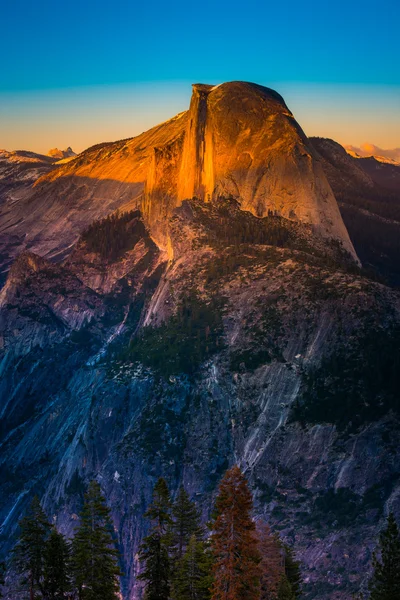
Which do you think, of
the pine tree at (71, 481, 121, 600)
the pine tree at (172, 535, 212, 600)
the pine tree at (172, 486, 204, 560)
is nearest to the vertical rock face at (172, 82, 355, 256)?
the pine tree at (172, 486, 204, 560)

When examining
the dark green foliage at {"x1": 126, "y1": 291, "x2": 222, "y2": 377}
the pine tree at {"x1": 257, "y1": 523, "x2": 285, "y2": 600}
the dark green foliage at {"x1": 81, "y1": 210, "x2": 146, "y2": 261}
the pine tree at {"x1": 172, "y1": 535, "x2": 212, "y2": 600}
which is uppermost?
the dark green foliage at {"x1": 81, "y1": 210, "x2": 146, "y2": 261}

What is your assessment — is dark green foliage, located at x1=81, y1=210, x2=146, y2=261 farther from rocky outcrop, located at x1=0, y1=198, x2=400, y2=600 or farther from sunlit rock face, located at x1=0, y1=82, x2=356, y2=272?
rocky outcrop, located at x1=0, y1=198, x2=400, y2=600

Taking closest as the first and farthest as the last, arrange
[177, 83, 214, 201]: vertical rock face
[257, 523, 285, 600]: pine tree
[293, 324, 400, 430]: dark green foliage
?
[257, 523, 285, 600]: pine tree, [293, 324, 400, 430]: dark green foliage, [177, 83, 214, 201]: vertical rock face

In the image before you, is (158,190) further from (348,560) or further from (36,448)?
(348,560)

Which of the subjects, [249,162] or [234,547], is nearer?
[234,547]

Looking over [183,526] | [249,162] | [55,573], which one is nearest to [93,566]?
[55,573]

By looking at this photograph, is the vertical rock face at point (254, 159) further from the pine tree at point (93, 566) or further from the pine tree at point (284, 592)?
the pine tree at point (93, 566)

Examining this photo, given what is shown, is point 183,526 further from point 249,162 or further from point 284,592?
point 249,162
